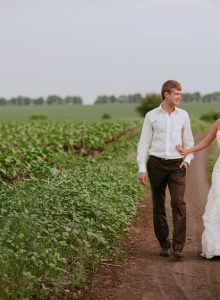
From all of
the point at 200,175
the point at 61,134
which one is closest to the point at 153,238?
the point at 200,175

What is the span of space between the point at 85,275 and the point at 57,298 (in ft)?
2.95

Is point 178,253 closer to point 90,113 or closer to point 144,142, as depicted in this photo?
point 144,142

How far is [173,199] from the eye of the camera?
1020 centimetres

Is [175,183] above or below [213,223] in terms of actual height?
above

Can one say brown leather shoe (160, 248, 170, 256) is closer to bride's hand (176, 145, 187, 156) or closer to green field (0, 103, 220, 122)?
bride's hand (176, 145, 187, 156)

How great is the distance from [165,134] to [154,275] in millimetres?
1877

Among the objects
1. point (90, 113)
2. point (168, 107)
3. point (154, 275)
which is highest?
point (168, 107)

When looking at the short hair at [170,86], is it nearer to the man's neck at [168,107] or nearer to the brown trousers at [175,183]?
the man's neck at [168,107]

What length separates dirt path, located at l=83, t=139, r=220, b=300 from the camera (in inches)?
337

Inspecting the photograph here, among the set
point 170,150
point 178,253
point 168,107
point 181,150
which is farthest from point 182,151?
point 178,253

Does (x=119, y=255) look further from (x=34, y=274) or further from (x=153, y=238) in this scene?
(x=34, y=274)

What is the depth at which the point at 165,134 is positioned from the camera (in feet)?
33.0

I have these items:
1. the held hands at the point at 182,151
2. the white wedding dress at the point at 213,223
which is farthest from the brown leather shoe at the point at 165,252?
the held hands at the point at 182,151

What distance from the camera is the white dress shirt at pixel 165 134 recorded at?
10.1 metres
